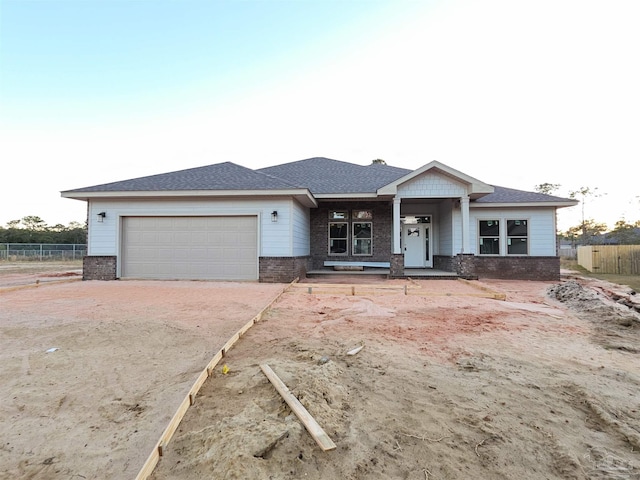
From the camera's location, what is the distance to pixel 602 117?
558 inches

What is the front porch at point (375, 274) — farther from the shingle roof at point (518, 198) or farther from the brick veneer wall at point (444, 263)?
the shingle roof at point (518, 198)

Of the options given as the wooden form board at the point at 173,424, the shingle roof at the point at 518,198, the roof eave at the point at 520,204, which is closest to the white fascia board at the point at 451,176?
the roof eave at the point at 520,204

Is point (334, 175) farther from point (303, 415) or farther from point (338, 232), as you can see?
point (303, 415)

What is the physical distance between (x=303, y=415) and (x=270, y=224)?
374 inches

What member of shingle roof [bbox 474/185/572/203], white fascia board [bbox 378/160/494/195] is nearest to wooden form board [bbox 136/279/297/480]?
white fascia board [bbox 378/160/494/195]

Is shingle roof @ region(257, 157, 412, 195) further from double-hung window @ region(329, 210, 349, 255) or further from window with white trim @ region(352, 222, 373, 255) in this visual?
window with white trim @ region(352, 222, 373, 255)

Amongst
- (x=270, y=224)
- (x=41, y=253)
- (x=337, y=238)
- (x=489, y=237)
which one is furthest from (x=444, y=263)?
(x=41, y=253)

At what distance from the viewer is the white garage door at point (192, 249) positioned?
11766 mm

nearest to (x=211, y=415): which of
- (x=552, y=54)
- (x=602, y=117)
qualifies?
(x=552, y=54)

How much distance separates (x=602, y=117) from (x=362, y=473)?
62.6ft

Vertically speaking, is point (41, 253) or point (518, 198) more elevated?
point (518, 198)

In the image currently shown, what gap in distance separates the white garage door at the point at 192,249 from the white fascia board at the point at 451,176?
223 inches

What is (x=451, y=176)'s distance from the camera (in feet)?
40.9

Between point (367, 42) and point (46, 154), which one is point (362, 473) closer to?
point (367, 42)
